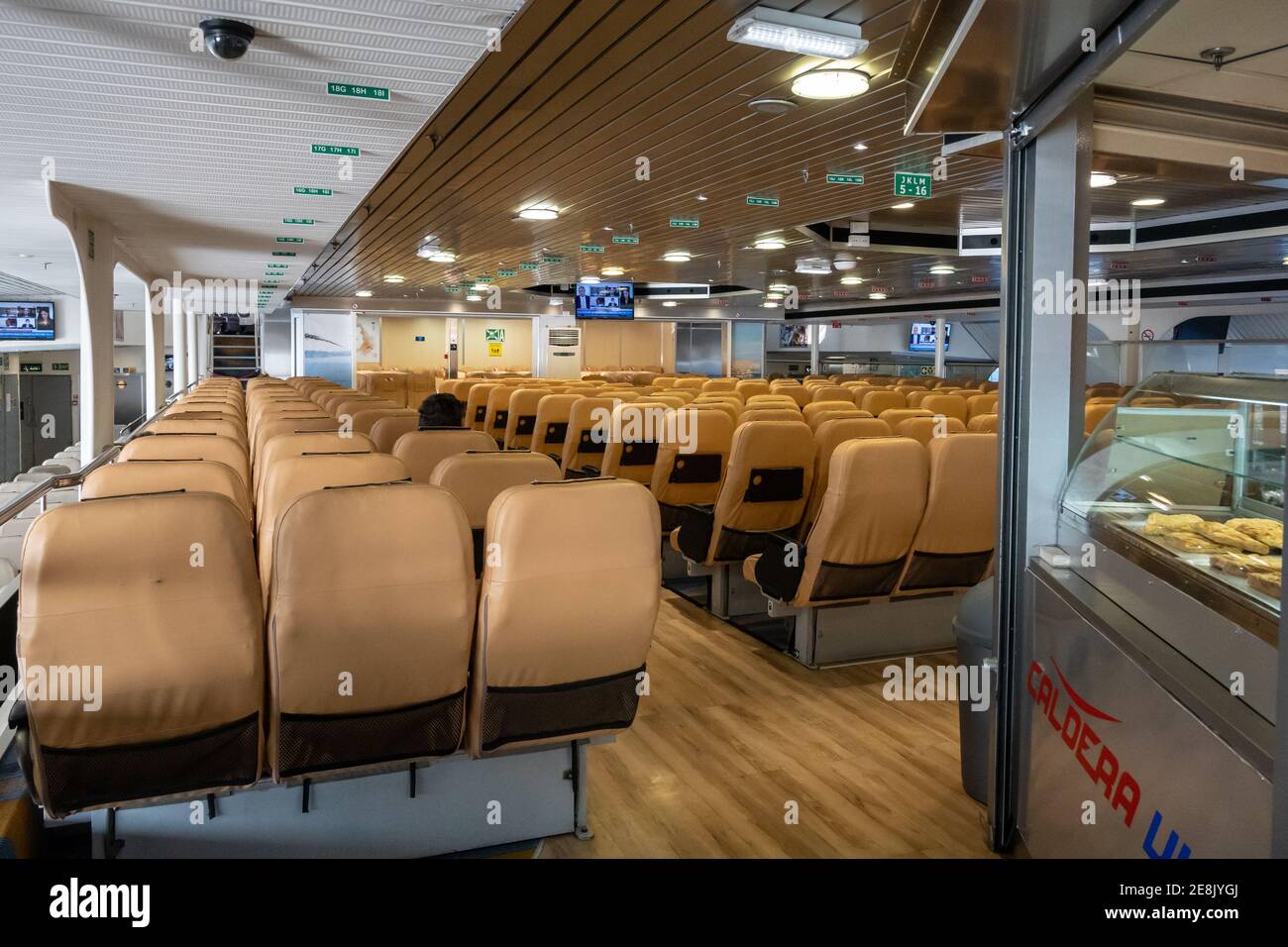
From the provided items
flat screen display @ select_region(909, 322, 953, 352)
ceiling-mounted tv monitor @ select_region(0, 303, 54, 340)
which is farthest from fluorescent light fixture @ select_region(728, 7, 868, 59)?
ceiling-mounted tv monitor @ select_region(0, 303, 54, 340)

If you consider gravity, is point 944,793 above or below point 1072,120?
below

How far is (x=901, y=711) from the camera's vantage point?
13.2 feet

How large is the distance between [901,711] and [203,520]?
299cm

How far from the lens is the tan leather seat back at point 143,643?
6.71 feet

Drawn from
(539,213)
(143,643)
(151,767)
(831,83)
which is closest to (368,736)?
(151,767)

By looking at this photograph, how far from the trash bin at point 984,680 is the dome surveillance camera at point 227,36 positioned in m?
3.50

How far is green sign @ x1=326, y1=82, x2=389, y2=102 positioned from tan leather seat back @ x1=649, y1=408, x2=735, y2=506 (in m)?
2.47

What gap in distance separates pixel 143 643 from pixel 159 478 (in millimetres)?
907

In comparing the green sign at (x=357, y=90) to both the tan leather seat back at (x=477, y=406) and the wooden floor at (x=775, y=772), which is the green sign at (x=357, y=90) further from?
the tan leather seat back at (x=477, y=406)

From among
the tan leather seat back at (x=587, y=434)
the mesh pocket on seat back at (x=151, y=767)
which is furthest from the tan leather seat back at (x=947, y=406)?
the mesh pocket on seat back at (x=151, y=767)

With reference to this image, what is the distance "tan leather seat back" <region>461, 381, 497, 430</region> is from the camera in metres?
11.2
